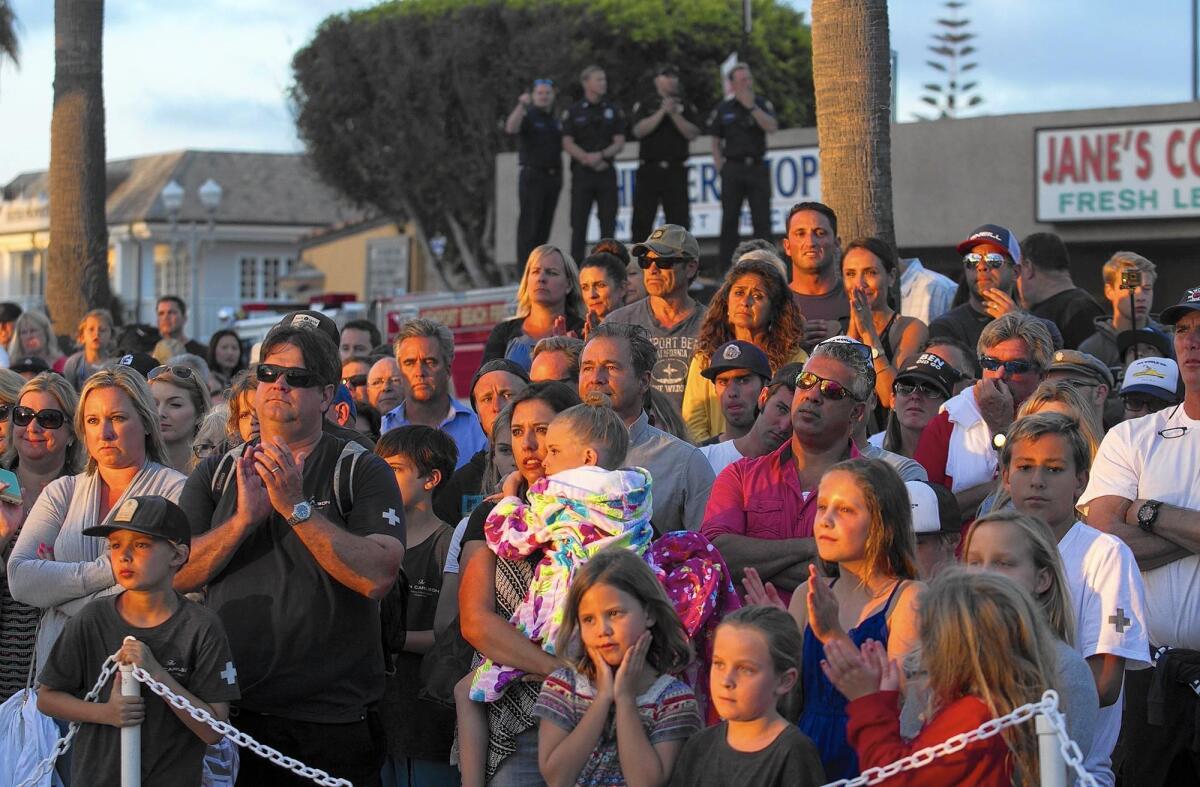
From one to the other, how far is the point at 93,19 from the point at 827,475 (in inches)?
486

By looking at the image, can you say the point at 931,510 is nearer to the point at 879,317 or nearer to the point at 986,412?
the point at 986,412

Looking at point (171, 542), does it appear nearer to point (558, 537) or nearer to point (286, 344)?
point (286, 344)

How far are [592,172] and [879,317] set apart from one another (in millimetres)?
7489

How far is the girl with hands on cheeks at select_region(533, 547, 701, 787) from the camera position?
4977mm

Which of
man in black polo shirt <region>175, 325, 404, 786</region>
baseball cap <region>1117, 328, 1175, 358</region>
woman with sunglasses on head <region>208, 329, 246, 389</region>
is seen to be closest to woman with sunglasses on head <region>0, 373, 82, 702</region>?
man in black polo shirt <region>175, 325, 404, 786</region>

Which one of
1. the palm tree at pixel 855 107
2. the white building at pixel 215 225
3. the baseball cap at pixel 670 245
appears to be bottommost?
the baseball cap at pixel 670 245

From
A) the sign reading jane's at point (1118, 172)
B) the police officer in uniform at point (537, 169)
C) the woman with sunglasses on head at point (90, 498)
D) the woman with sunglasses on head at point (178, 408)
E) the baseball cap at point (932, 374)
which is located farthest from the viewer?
the sign reading jane's at point (1118, 172)

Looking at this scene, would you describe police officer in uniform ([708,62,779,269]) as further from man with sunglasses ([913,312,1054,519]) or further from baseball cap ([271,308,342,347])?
baseball cap ([271,308,342,347])

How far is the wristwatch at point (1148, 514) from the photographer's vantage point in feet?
20.7

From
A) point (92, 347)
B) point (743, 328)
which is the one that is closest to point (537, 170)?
point (92, 347)

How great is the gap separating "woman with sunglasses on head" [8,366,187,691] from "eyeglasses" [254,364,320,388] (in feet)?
3.39

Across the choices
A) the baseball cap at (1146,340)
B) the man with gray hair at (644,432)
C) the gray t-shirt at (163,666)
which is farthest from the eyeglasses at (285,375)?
the baseball cap at (1146,340)

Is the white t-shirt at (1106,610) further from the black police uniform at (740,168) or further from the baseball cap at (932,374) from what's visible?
the black police uniform at (740,168)

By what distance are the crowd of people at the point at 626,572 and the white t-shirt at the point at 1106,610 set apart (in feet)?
0.04
